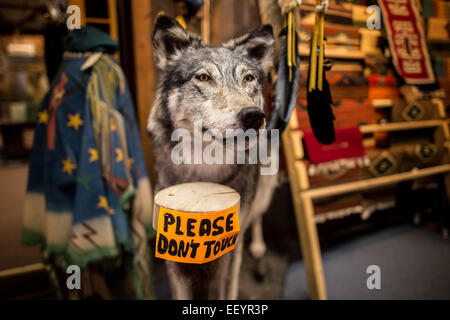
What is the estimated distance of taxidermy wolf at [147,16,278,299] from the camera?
1.69 feet

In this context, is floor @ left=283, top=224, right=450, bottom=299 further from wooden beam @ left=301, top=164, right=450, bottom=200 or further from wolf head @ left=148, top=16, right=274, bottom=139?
wolf head @ left=148, top=16, right=274, bottom=139

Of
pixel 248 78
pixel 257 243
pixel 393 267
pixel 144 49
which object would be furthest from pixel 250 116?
pixel 257 243

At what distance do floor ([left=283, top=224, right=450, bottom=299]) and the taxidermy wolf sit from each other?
717 mm

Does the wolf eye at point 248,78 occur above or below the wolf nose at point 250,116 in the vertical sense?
above

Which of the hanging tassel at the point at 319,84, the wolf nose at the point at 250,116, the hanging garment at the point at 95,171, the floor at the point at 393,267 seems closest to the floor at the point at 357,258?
the floor at the point at 393,267

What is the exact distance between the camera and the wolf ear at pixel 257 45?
1.90 feet

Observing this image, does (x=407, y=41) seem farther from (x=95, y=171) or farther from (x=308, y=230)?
(x=95, y=171)

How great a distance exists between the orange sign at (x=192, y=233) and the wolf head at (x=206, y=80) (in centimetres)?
19

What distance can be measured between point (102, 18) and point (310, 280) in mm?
1528

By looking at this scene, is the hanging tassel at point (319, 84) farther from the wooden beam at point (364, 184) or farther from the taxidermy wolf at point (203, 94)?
the wooden beam at point (364, 184)

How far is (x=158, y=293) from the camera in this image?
117 cm

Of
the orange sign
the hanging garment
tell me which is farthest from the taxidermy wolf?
the hanging garment

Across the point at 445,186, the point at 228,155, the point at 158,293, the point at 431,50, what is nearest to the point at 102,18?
the point at 228,155
